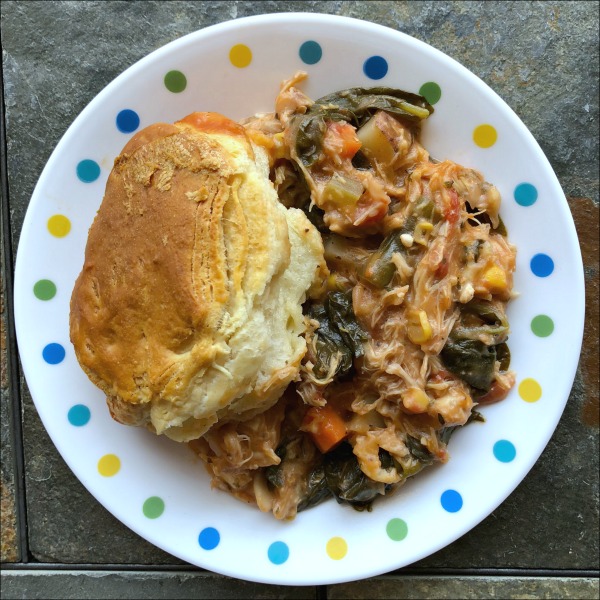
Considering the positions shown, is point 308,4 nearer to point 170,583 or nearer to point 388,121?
point 388,121

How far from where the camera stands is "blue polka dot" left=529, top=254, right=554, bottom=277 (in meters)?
2.46

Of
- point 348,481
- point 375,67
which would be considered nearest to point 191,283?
point 348,481

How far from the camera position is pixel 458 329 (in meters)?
2.43

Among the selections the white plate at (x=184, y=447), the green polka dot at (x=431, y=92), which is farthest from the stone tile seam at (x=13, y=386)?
the green polka dot at (x=431, y=92)

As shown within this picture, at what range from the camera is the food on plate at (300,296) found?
207cm

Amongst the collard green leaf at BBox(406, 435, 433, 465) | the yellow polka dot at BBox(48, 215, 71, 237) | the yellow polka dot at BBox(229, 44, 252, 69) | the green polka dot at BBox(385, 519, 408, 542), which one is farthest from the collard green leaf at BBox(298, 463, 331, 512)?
the yellow polka dot at BBox(229, 44, 252, 69)

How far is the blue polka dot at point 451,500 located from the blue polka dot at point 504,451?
23 cm

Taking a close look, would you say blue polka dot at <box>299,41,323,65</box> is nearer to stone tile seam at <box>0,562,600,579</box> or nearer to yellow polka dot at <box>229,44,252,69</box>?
yellow polka dot at <box>229,44,252,69</box>

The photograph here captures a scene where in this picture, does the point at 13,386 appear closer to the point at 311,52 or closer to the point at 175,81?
the point at 175,81

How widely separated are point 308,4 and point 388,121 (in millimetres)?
916

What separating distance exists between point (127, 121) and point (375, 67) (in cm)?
104

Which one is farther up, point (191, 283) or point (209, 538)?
point (191, 283)

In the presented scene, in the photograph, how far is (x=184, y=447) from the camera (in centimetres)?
262

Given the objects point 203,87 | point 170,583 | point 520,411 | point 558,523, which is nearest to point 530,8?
point 203,87
